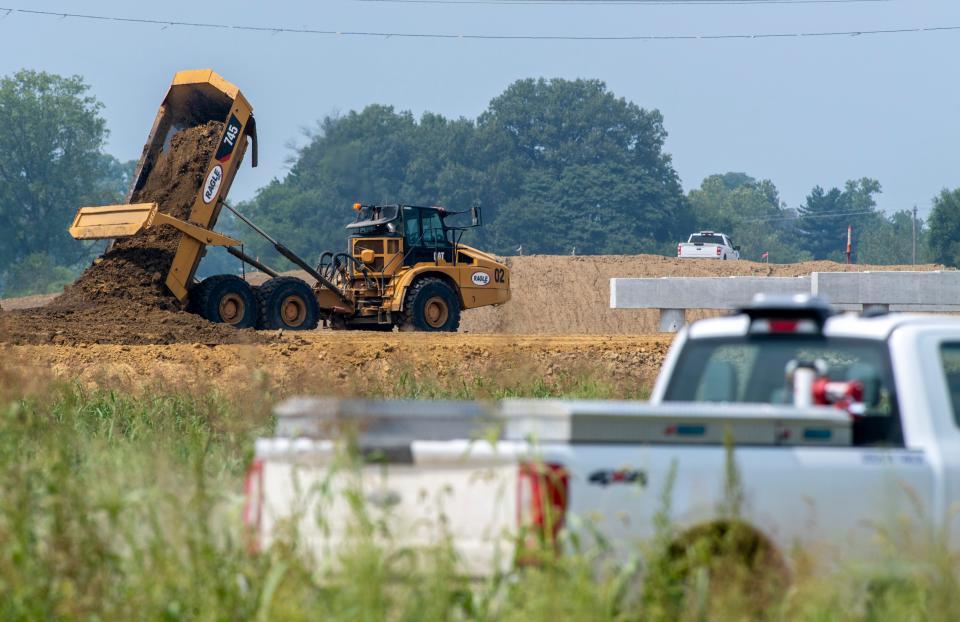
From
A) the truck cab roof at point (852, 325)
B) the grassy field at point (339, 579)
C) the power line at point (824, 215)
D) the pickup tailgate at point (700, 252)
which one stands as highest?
the power line at point (824, 215)

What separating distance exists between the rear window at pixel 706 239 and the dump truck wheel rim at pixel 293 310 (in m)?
34.4

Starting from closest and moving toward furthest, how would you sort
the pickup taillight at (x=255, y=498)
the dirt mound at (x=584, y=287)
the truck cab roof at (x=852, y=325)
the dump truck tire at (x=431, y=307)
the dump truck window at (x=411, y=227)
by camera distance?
the pickup taillight at (x=255, y=498) < the truck cab roof at (x=852, y=325) < the dump truck tire at (x=431, y=307) < the dump truck window at (x=411, y=227) < the dirt mound at (x=584, y=287)

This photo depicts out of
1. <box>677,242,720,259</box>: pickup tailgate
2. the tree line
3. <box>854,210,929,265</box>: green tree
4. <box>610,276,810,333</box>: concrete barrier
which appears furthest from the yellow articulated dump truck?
<box>854,210,929,265</box>: green tree

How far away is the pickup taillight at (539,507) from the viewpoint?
4.72 m

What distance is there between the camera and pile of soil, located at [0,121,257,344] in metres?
22.6

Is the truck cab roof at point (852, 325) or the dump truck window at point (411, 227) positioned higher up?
the dump truck window at point (411, 227)

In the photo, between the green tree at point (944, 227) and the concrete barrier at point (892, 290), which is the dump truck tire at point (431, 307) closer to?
the concrete barrier at point (892, 290)

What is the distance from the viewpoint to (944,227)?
3415 inches

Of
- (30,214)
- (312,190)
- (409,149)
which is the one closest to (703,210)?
(409,149)

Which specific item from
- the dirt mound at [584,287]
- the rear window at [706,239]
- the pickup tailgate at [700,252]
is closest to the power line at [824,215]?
the rear window at [706,239]

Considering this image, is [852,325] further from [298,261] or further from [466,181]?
[466,181]

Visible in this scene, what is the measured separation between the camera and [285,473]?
509cm

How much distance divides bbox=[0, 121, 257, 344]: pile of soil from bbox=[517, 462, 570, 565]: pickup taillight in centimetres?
1781

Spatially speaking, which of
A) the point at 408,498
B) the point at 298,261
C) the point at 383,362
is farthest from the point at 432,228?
the point at 408,498
